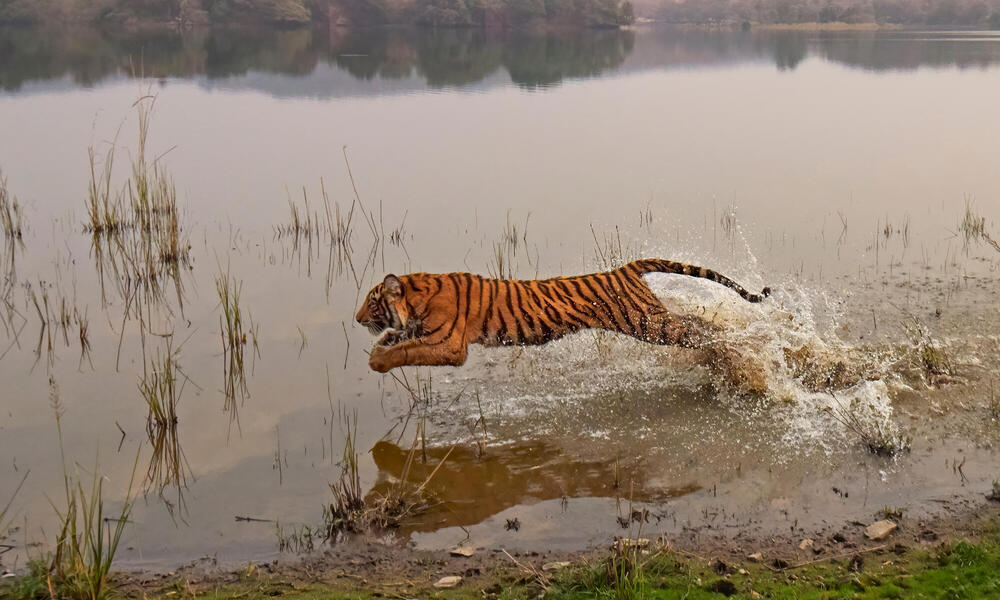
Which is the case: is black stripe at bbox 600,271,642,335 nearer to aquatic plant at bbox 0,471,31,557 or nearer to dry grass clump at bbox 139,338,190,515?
dry grass clump at bbox 139,338,190,515

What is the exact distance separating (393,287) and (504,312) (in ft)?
2.16

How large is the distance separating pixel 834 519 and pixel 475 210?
19.9 feet

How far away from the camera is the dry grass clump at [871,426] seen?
492cm

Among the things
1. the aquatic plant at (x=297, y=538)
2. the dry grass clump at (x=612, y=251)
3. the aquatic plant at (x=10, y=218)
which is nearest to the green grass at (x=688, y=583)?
the aquatic plant at (x=297, y=538)

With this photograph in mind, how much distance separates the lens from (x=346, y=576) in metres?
3.93

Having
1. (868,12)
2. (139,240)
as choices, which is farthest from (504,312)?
(868,12)

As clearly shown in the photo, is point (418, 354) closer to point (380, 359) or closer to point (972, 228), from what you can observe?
point (380, 359)

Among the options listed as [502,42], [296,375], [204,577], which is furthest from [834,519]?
[502,42]

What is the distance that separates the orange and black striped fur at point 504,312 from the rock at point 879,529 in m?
1.84

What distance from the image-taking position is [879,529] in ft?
13.6

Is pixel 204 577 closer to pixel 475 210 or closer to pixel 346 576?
pixel 346 576

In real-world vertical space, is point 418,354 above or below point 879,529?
above

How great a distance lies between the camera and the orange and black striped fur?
18.0 feet

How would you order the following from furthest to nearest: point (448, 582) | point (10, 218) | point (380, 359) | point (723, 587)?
point (10, 218) < point (380, 359) < point (448, 582) < point (723, 587)
